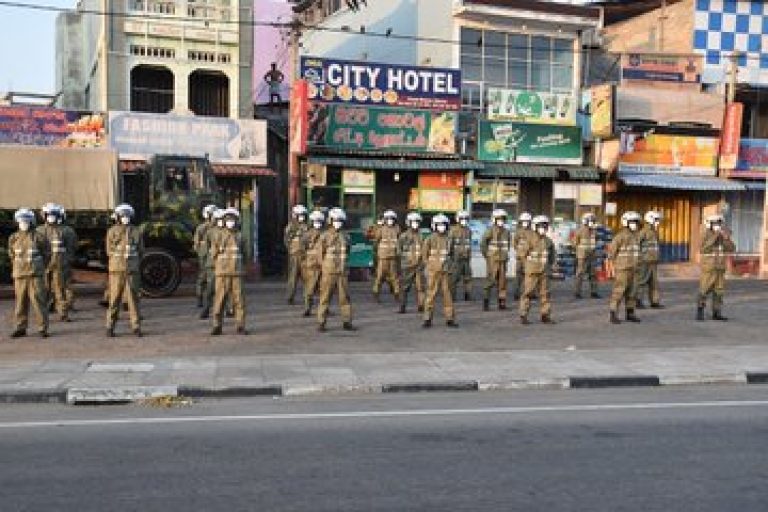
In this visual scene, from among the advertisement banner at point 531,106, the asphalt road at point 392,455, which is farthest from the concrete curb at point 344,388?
the advertisement banner at point 531,106

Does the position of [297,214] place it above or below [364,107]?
below

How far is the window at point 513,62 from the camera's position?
25.0 m

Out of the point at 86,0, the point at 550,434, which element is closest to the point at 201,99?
the point at 86,0

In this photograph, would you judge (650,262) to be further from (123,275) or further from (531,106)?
(123,275)

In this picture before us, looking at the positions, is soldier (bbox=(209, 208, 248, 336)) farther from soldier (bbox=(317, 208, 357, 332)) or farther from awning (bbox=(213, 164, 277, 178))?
awning (bbox=(213, 164, 277, 178))

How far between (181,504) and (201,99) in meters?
19.9

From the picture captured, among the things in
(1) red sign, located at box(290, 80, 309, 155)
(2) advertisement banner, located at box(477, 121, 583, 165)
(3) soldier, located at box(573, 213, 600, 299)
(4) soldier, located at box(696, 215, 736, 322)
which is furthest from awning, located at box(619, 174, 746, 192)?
(1) red sign, located at box(290, 80, 309, 155)

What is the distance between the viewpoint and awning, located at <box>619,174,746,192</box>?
963 inches

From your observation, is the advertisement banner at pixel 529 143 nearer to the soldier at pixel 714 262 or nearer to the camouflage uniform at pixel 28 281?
the soldier at pixel 714 262

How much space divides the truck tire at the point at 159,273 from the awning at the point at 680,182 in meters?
13.6

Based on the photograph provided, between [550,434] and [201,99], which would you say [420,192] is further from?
[550,434]

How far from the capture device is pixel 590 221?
20.1 metres

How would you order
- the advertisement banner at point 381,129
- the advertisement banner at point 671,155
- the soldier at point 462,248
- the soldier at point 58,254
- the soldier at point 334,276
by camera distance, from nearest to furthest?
the soldier at point 334,276 → the soldier at point 58,254 → the soldier at point 462,248 → the advertisement banner at point 381,129 → the advertisement banner at point 671,155

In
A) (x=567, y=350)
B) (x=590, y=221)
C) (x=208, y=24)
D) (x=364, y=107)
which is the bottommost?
(x=567, y=350)
